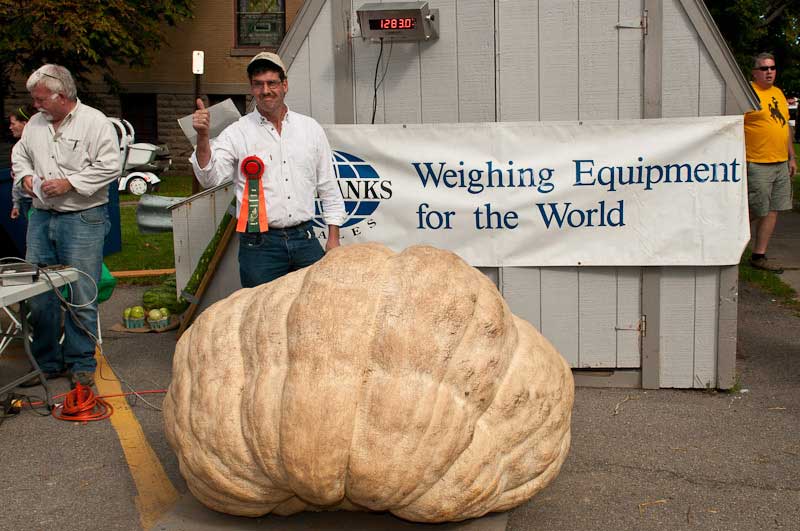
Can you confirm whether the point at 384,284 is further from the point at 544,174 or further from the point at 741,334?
the point at 741,334

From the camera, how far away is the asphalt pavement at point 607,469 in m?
4.28

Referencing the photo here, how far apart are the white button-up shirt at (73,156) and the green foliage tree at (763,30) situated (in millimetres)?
10738

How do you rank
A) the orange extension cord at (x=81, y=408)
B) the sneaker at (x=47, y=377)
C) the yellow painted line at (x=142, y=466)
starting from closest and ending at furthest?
1. the yellow painted line at (x=142, y=466)
2. the orange extension cord at (x=81, y=408)
3. the sneaker at (x=47, y=377)

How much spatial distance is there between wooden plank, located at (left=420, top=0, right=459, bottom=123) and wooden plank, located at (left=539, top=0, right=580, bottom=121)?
1.90 ft

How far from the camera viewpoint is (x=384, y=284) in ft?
12.9

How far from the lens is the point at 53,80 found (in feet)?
20.0

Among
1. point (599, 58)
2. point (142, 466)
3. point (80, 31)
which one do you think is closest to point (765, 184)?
point (599, 58)

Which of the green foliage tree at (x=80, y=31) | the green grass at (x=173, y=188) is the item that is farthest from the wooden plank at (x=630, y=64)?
the green foliage tree at (x=80, y=31)

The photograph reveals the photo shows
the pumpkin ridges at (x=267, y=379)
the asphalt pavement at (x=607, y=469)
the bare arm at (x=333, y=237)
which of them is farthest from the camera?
the bare arm at (x=333, y=237)

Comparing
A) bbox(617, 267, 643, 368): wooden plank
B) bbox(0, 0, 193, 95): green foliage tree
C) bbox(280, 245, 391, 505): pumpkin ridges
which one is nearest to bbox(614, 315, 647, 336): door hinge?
bbox(617, 267, 643, 368): wooden plank

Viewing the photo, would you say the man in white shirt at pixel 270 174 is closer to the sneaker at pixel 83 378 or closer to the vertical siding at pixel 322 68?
the vertical siding at pixel 322 68

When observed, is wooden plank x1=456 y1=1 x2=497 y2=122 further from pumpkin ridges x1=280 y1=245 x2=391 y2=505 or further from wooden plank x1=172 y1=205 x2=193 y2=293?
wooden plank x1=172 y1=205 x2=193 y2=293

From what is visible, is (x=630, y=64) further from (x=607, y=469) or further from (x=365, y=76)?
(x=607, y=469)

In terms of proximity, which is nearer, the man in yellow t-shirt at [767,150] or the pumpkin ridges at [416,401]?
the pumpkin ridges at [416,401]
